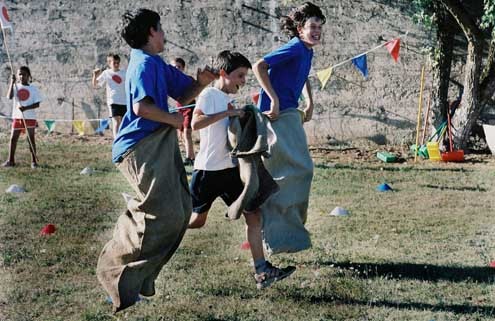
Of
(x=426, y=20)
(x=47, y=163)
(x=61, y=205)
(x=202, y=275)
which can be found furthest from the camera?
(x=426, y=20)

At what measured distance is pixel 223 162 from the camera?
18.5 feet

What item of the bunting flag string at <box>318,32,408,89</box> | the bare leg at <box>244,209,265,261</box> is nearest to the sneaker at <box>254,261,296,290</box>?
the bare leg at <box>244,209,265,261</box>

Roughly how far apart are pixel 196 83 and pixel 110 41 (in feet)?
32.0

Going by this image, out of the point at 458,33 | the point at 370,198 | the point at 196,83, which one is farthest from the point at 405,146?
the point at 196,83

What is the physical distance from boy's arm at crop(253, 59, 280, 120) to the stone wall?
772cm

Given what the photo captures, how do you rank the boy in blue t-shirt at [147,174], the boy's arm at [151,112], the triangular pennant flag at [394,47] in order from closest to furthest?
the boy's arm at [151,112] < the boy in blue t-shirt at [147,174] < the triangular pennant flag at [394,47]

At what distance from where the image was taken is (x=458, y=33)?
13.2 metres

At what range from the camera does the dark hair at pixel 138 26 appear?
15.6 feet

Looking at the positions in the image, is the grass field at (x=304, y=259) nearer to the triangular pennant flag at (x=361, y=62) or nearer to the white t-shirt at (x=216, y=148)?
the white t-shirt at (x=216, y=148)

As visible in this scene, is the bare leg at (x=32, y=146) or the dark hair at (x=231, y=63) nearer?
the dark hair at (x=231, y=63)

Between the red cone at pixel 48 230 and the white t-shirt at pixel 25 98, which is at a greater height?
the white t-shirt at pixel 25 98

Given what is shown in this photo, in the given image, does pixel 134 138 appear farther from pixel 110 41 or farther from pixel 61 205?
pixel 110 41

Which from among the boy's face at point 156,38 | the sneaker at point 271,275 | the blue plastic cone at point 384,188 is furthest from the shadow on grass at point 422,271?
the blue plastic cone at point 384,188

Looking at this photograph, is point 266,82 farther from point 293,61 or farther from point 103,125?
point 103,125
